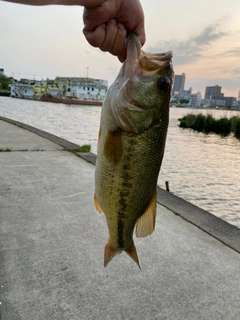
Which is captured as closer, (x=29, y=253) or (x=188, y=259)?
(x=29, y=253)

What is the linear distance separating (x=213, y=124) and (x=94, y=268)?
26765 mm

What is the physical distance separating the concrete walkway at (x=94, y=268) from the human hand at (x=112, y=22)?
2.01m

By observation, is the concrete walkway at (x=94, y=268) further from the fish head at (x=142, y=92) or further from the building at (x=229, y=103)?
the building at (x=229, y=103)

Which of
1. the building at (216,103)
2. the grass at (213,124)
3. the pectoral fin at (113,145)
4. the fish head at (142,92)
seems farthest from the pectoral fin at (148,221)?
the building at (216,103)

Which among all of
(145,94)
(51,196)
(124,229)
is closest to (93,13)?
(145,94)

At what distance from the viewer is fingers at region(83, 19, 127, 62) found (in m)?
1.52

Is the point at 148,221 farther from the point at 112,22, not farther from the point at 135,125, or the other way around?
the point at 112,22

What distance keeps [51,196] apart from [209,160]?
992 cm


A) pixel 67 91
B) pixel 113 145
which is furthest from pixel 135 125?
pixel 67 91

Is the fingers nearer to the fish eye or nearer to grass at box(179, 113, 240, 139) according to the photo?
the fish eye

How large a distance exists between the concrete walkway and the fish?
1.21 m

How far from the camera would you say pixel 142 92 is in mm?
1660

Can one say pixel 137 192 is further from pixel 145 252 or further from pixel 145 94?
pixel 145 252

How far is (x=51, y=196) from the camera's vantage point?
444 centimetres
